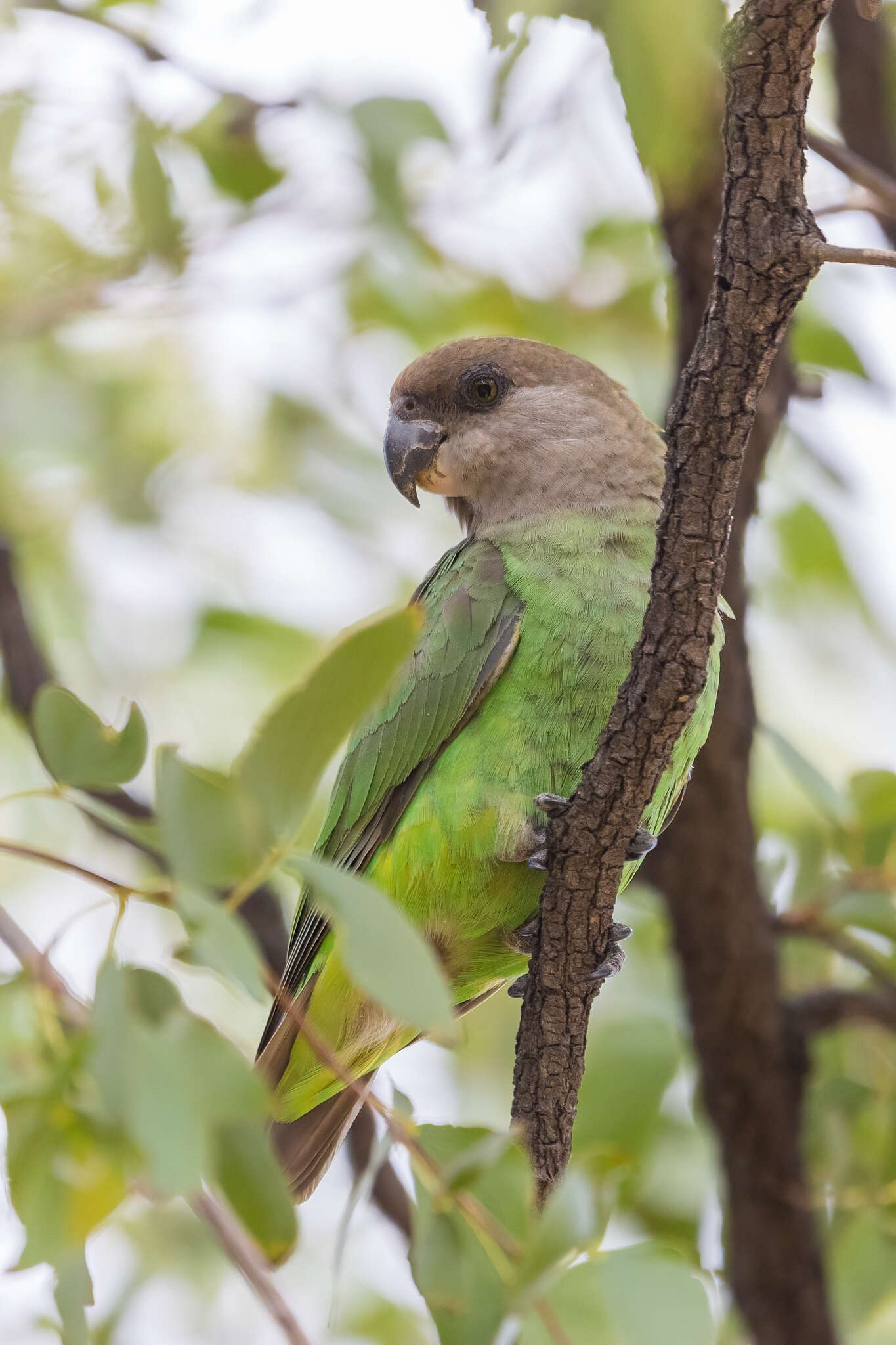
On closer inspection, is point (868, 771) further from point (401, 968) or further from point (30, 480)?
point (30, 480)

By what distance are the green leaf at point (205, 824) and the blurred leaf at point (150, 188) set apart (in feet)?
6.36

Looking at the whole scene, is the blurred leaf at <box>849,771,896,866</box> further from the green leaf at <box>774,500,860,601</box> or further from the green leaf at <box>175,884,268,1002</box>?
the green leaf at <box>175,884,268,1002</box>

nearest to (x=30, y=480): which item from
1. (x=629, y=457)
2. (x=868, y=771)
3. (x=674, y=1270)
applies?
(x=629, y=457)

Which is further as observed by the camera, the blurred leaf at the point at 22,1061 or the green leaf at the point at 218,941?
the blurred leaf at the point at 22,1061

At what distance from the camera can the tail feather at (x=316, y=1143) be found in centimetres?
305

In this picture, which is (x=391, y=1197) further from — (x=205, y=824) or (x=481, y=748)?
(x=205, y=824)

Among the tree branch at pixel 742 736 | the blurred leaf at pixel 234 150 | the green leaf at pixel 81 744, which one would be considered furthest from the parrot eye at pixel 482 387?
the green leaf at pixel 81 744

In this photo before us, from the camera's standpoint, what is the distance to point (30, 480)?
3.93 m

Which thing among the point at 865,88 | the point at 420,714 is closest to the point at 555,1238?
the point at 420,714

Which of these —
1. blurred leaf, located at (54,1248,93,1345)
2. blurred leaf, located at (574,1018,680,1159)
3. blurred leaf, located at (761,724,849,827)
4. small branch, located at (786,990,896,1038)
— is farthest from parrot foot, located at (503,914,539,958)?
blurred leaf, located at (54,1248,93,1345)

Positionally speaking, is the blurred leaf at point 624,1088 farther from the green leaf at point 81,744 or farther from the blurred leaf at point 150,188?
the blurred leaf at point 150,188

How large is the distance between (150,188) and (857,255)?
1.83m

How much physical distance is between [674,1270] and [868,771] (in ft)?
5.98

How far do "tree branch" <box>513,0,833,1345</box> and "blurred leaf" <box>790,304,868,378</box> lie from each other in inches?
41.0
